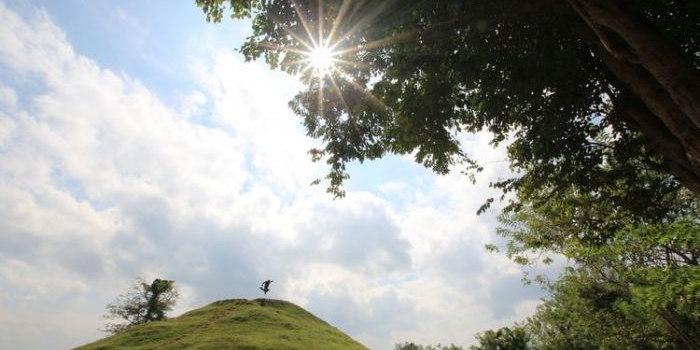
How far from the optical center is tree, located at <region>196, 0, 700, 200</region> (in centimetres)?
1094

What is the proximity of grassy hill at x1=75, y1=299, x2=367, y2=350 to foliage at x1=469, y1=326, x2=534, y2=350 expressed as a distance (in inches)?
509

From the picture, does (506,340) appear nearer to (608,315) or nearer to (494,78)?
(608,315)

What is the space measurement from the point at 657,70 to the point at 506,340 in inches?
1578

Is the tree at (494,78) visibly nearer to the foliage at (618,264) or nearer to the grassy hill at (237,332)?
the foliage at (618,264)

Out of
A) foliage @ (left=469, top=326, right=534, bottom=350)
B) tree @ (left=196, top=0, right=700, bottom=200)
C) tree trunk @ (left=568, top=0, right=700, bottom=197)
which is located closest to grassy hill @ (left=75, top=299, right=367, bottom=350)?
foliage @ (left=469, top=326, right=534, bottom=350)

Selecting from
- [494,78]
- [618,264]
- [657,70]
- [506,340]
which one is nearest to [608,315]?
[618,264]

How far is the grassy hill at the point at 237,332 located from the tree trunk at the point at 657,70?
31.4 metres

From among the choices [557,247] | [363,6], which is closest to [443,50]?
Answer: [363,6]

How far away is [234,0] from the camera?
13461 mm

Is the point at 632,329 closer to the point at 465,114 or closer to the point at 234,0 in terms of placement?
the point at 465,114

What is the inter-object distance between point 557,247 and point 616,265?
4.70 meters

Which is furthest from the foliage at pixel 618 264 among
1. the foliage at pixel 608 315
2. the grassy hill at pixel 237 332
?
the grassy hill at pixel 237 332

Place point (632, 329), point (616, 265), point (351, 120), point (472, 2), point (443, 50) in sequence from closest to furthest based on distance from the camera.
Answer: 1. point (472, 2)
2. point (443, 50)
3. point (351, 120)
4. point (616, 265)
5. point (632, 329)

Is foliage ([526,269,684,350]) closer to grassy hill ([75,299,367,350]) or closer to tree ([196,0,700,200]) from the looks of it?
tree ([196,0,700,200])
